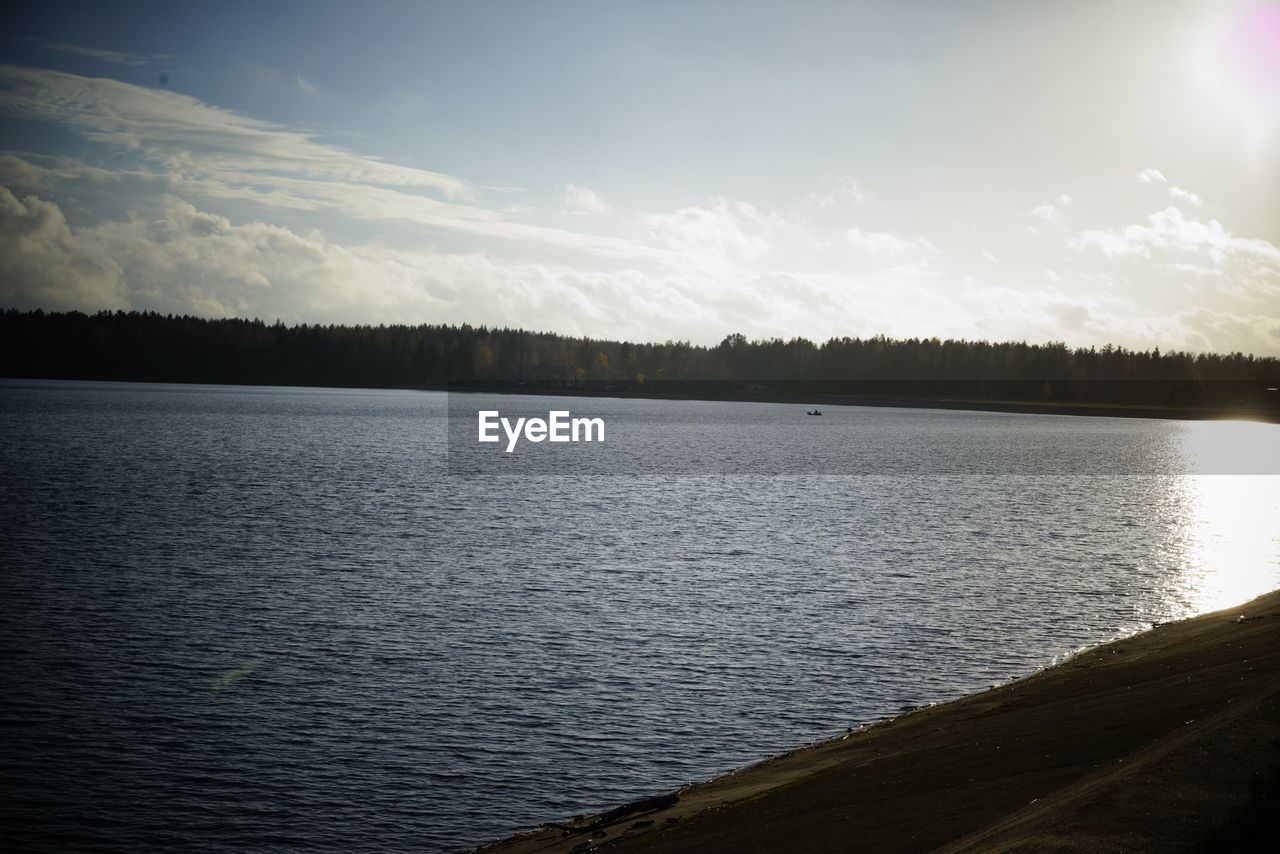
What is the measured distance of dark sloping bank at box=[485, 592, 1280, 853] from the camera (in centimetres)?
991

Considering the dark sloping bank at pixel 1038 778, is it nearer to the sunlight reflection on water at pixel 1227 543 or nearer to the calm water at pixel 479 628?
the calm water at pixel 479 628

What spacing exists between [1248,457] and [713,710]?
432 feet

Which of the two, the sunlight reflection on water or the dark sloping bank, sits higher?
the dark sloping bank

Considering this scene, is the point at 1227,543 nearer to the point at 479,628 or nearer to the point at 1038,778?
the point at 479,628

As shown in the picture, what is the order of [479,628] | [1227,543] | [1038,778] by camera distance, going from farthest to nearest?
[1227,543]
[479,628]
[1038,778]

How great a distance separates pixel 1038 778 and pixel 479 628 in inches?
742

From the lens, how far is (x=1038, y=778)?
14336mm

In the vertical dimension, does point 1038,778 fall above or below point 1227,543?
above

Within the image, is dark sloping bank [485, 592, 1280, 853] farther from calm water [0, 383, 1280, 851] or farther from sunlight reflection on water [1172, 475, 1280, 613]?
sunlight reflection on water [1172, 475, 1280, 613]

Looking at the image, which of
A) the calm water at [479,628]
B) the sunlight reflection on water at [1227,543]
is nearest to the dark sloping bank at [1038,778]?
the calm water at [479,628]

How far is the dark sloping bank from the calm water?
234 centimetres

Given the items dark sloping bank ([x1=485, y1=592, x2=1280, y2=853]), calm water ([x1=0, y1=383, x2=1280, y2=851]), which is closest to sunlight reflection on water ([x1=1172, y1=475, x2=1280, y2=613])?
calm water ([x1=0, y1=383, x2=1280, y2=851])

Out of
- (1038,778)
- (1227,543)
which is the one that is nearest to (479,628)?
(1038,778)

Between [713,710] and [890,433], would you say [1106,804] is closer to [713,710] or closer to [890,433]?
[713,710]
